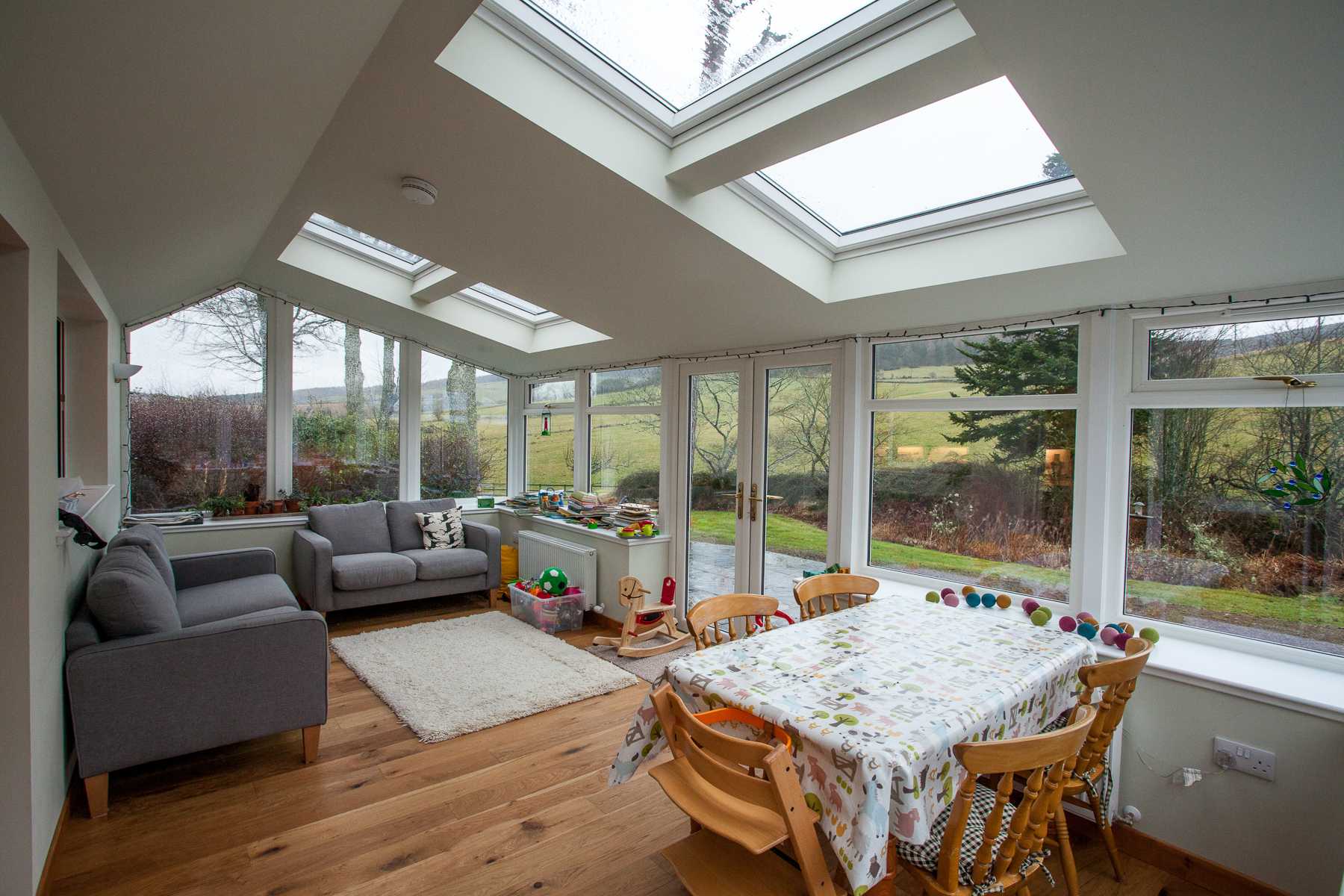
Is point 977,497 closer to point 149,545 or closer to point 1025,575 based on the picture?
point 1025,575

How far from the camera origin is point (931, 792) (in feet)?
4.84

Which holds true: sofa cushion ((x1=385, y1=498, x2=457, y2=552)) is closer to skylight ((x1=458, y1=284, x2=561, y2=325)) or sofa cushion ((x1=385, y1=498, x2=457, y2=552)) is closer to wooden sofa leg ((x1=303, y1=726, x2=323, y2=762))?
skylight ((x1=458, y1=284, x2=561, y2=325))

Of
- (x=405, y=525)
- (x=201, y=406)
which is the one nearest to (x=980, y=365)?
(x=405, y=525)

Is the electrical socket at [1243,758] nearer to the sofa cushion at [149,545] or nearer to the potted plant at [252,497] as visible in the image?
the sofa cushion at [149,545]

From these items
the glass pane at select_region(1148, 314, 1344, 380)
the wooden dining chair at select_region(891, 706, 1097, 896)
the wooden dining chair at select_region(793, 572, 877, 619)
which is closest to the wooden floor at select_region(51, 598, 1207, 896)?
the wooden dining chair at select_region(891, 706, 1097, 896)

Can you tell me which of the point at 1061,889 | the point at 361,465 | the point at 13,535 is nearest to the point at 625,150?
the point at 13,535

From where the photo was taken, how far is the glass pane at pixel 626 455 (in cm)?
489

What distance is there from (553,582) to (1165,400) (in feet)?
12.0

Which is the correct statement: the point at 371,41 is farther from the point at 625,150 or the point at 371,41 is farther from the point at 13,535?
the point at 13,535

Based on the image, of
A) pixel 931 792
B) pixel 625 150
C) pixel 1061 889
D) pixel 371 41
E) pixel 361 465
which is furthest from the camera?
pixel 361 465

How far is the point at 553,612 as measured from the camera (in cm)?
453

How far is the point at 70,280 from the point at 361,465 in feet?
10.0

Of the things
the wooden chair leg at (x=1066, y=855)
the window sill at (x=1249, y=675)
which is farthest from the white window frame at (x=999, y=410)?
the wooden chair leg at (x=1066, y=855)

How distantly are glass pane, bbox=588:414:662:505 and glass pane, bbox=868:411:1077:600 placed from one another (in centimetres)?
183
